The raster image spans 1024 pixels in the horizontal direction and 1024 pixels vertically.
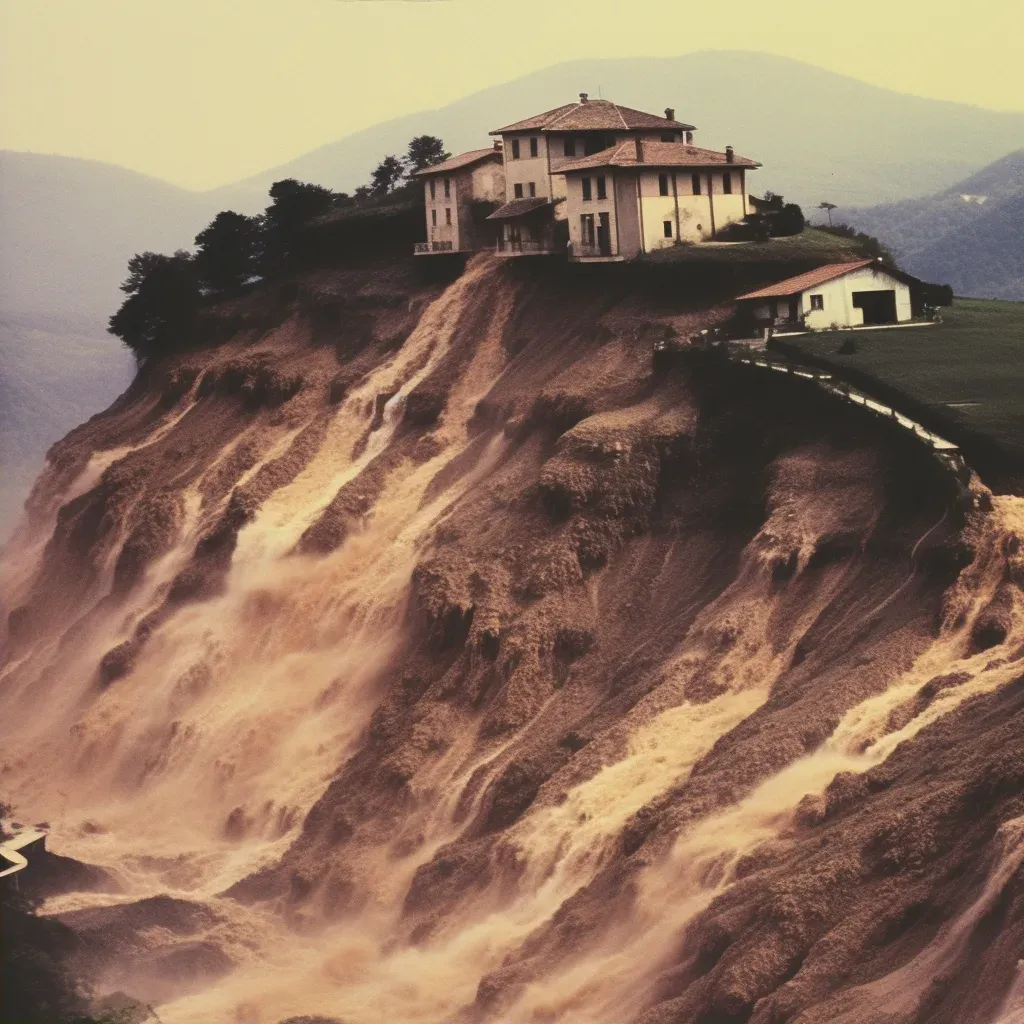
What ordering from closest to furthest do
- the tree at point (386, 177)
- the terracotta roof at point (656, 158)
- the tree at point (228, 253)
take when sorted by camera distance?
the terracotta roof at point (656, 158) < the tree at point (228, 253) < the tree at point (386, 177)

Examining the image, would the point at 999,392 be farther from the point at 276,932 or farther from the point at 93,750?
the point at 93,750

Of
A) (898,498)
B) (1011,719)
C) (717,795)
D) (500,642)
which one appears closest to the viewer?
(1011,719)

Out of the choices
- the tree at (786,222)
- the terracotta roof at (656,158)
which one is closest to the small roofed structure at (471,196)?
the terracotta roof at (656,158)

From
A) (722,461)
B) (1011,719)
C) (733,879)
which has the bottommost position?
(733,879)

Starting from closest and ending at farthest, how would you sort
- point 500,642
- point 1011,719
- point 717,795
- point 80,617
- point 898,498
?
point 1011,719 → point 717,795 → point 898,498 → point 500,642 → point 80,617

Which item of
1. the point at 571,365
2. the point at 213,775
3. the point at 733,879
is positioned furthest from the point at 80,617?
the point at 733,879

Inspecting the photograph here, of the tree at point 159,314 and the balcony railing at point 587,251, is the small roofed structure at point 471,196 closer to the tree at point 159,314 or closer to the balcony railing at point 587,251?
the balcony railing at point 587,251

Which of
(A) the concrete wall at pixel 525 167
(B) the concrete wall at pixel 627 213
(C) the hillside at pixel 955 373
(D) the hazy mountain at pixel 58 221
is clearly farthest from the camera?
(D) the hazy mountain at pixel 58 221
